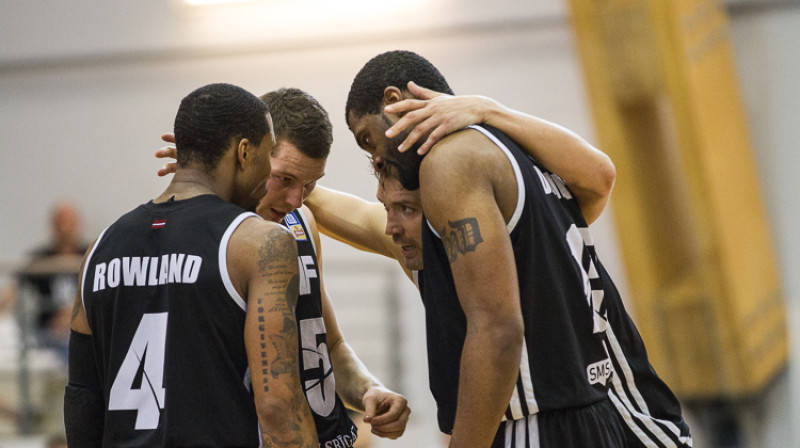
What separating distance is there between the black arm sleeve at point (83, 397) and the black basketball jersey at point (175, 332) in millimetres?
136

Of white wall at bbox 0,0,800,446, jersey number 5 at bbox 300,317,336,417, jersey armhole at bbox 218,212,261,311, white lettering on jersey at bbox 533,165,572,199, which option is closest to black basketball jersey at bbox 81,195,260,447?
jersey armhole at bbox 218,212,261,311

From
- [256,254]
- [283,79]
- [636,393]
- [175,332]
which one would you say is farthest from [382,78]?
[283,79]

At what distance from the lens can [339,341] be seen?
3.45 metres

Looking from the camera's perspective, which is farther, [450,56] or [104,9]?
[104,9]

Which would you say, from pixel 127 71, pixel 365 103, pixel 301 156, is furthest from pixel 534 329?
pixel 127 71

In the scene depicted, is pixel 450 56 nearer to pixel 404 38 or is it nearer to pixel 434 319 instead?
pixel 404 38

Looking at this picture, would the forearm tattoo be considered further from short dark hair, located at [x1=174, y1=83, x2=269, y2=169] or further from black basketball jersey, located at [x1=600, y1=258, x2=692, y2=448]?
black basketball jersey, located at [x1=600, y1=258, x2=692, y2=448]

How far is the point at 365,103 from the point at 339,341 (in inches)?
48.1

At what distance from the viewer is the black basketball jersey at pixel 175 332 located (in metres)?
2.33

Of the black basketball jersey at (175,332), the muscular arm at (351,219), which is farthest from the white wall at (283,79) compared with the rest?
the black basketball jersey at (175,332)

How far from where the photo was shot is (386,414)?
116 inches

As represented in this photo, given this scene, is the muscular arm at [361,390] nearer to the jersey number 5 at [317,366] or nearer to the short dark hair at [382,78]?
the jersey number 5 at [317,366]

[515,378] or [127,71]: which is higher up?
[127,71]

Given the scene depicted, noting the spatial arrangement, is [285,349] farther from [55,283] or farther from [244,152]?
[55,283]
